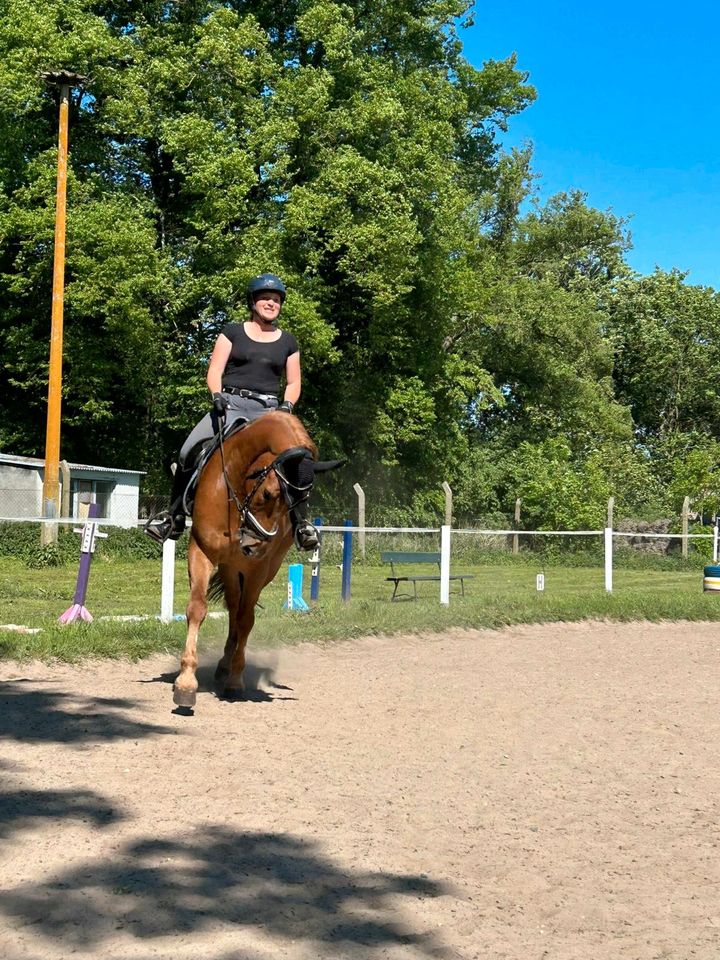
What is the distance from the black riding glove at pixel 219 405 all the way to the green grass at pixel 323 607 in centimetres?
298

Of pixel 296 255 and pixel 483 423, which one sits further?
pixel 483 423

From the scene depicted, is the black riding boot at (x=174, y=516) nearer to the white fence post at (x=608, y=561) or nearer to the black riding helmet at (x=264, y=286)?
the black riding helmet at (x=264, y=286)

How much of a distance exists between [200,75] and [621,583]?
698 inches

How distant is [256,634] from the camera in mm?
12594

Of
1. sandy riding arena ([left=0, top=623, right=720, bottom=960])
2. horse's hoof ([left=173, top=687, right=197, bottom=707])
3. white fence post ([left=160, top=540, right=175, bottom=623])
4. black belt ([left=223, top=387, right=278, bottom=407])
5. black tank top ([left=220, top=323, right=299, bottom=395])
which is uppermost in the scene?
black tank top ([left=220, top=323, right=299, bottom=395])

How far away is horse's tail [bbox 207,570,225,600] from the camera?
914cm

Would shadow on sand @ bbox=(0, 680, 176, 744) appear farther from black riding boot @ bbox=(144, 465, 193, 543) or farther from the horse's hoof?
black riding boot @ bbox=(144, 465, 193, 543)

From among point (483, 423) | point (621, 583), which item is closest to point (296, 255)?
point (621, 583)

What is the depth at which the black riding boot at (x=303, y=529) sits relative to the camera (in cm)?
818

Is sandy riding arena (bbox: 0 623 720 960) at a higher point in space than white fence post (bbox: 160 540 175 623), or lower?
lower

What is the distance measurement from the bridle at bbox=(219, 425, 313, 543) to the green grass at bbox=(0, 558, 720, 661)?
2816 mm

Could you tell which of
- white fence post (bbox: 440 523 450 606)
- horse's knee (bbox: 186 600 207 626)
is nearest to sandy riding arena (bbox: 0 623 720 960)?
horse's knee (bbox: 186 600 207 626)

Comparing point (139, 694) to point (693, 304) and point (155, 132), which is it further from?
point (693, 304)

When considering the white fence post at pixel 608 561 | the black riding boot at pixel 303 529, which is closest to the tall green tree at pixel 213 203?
the white fence post at pixel 608 561
